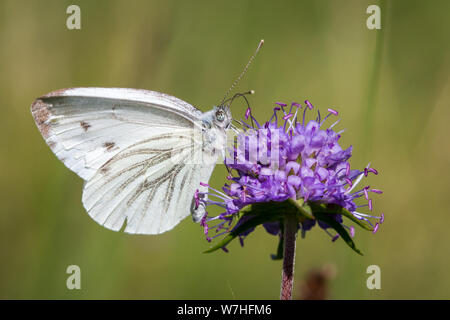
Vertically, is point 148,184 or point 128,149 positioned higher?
point 128,149

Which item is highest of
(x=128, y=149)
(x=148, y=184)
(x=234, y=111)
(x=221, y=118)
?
(x=234, y=111)

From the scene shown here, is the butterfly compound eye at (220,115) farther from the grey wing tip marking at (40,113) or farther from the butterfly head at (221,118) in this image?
the grey wing tip marking at (40,113)

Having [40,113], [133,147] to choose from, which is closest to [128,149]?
[133,147]

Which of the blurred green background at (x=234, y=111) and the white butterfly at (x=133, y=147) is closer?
the white butterfly at (x=133, y=147)

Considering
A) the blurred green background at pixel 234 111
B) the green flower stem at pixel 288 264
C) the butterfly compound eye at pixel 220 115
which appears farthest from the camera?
the blurred green background at pixel 234 111

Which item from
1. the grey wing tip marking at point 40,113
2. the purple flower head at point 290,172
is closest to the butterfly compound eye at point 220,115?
the purple flower head at point 290,172

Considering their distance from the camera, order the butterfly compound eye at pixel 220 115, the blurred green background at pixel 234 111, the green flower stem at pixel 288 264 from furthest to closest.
Result: the blurred green background at pixel 234 111 < the butterfly compound eye at pixel 220 115 < the green flower stem at pixel 288 264

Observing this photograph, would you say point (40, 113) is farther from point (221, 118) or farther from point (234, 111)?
point (234, 111)
